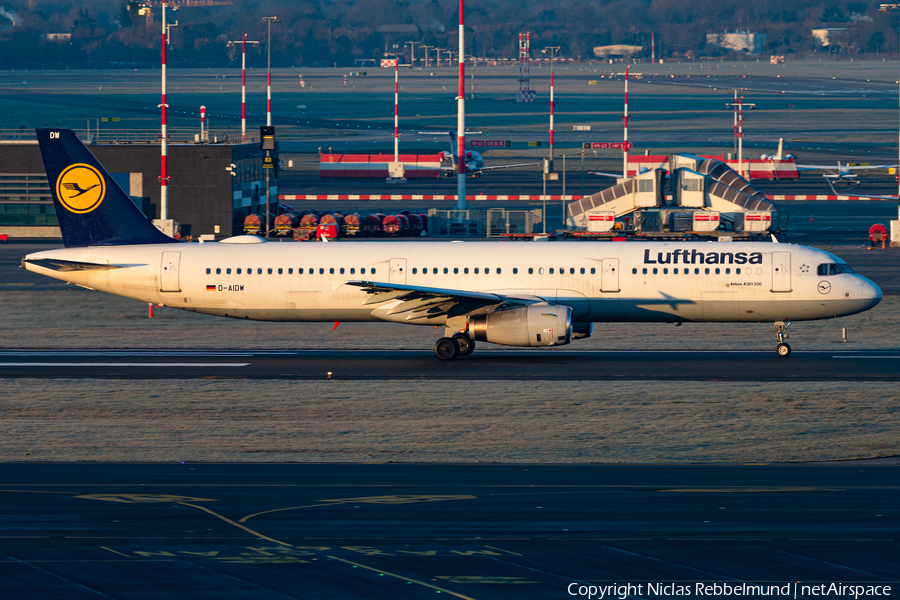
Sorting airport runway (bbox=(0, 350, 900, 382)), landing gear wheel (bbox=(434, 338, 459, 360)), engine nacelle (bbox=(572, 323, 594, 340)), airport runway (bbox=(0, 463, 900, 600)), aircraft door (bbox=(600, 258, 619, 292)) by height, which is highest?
aircraft door (bbox=(600, 258, 619, 292))

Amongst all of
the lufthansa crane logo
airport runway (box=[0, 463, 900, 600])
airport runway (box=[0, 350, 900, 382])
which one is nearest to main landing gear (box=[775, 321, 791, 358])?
airport runway (box=[0, 350, 900, 382])

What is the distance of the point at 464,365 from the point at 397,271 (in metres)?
4.59

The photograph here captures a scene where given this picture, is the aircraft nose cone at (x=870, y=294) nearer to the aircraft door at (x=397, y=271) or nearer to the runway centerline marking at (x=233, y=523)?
the aircraft door at (x=397, y=271)

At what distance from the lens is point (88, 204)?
43750 millimetres

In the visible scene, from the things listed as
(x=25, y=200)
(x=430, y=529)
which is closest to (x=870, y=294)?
(x=430, y=529)

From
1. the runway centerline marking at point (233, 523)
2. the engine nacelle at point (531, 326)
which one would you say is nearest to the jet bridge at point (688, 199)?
the engine nacelle at point (531, 326)

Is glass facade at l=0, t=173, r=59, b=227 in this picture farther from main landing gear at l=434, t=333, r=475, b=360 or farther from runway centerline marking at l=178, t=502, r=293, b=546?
runway centerline marking at l=178, t=502, r=293, b=546

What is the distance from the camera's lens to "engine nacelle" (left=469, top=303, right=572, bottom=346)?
39719mm

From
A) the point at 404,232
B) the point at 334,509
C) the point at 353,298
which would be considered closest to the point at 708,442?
the point at 334,509

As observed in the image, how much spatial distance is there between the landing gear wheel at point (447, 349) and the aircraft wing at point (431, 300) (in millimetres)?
1070

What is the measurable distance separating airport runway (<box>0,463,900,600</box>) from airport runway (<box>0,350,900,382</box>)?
12.3m

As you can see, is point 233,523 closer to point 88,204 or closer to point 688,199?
point 88,204

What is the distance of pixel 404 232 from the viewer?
7669cm

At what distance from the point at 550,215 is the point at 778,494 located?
67.3 meters
